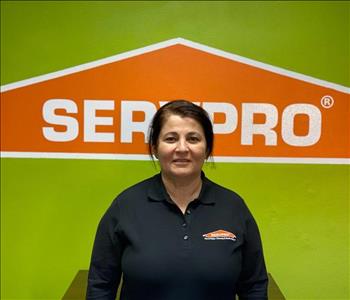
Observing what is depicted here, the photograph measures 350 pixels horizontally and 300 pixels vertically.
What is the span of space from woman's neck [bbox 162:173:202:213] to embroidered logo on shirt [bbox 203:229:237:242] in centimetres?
11

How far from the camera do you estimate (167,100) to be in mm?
1860

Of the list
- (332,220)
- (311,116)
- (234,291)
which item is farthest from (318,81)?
(234,291)

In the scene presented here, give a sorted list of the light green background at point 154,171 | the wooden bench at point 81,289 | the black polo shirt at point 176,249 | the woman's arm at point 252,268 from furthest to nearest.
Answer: the light green background at point 154,171 < the wooden bench at point 81,289 < the woman's arm at point 252,268 < the black polo shirt at point 176,249

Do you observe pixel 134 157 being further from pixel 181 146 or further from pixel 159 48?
pixel 181 146

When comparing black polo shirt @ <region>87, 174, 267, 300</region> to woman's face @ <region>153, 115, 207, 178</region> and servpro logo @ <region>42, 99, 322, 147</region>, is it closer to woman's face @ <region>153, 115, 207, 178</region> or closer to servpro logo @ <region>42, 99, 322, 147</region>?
woman's face @ <region>153, 115, 207, 178</region>

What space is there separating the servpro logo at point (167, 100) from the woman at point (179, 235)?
22.4 inches

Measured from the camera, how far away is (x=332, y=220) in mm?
1907

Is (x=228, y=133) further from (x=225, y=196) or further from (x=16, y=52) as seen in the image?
(x=16, y=52)

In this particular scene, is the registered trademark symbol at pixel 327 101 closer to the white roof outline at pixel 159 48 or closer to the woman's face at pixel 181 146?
the white roof outline at pixel 159 48

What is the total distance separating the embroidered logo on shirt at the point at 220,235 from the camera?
1.21 m

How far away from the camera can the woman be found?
1.18 meters

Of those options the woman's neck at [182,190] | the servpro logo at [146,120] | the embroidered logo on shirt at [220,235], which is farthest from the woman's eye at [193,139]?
the servpro logo at [146,120]

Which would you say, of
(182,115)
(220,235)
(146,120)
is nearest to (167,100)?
(146,120)

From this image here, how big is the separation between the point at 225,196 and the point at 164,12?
3.04 feet
